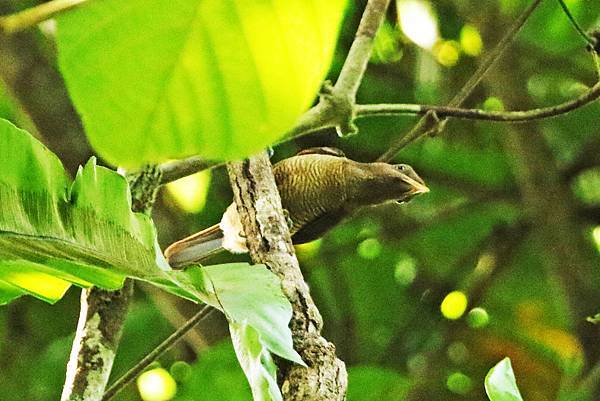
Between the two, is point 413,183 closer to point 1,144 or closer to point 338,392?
point 338,392

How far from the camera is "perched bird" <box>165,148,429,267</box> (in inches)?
48.4

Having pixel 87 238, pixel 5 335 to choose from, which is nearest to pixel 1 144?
pixel 87 238

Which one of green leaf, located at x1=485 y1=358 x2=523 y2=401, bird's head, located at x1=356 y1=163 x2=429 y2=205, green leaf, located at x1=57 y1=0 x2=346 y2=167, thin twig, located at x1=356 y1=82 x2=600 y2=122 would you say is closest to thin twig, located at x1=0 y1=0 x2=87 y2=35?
green leaf, located at x1=57 y1=0 x2=346 y2=167

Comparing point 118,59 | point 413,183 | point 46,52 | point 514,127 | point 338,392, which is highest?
point 46,52

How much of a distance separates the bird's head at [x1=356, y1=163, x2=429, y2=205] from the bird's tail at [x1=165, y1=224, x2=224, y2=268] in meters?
0.22

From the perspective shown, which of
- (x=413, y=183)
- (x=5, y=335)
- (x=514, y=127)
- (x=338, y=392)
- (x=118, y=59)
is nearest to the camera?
(x=118, y=59)

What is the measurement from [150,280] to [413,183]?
1.74 ft

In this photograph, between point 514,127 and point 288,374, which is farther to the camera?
point 514,127

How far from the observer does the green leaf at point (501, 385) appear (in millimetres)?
921

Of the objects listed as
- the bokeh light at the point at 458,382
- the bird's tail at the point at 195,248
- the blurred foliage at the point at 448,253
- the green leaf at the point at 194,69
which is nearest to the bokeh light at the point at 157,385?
the blurred foliage at the point at 448,253

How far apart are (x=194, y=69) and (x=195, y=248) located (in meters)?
0.92

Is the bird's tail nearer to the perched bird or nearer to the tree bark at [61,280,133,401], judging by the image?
the perched bird

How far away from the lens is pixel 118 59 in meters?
0.44

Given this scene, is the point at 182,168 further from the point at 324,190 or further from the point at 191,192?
the point at 191,192
